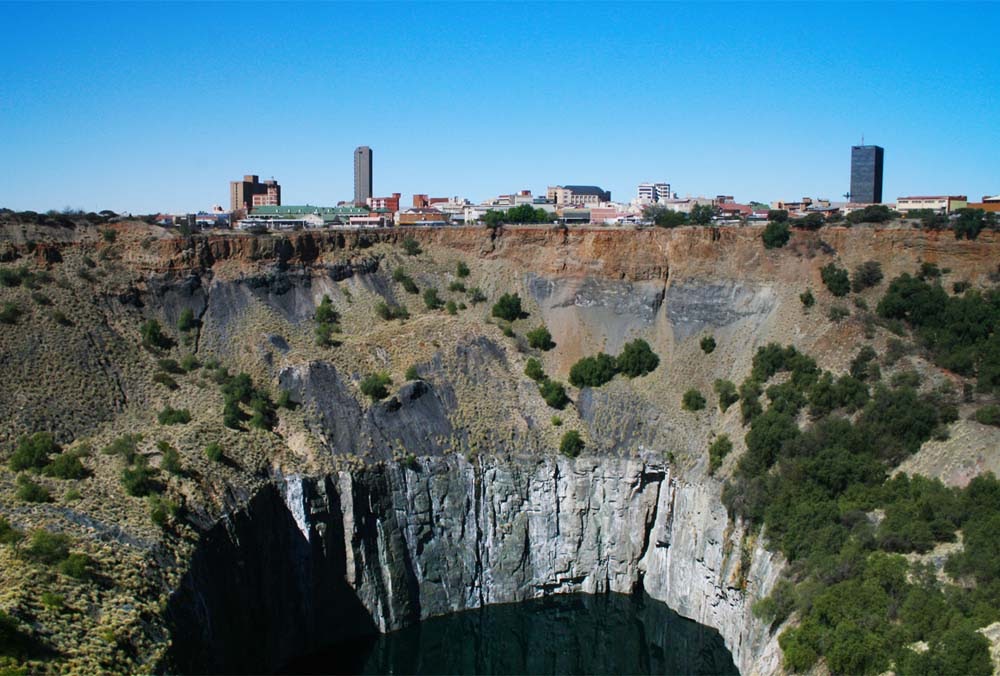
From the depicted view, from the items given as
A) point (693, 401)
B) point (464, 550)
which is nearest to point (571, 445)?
point (693, 401)

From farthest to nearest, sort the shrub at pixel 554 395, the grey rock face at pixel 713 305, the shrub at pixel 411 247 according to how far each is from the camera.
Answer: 1. the shrub at pixel 411 247
2. the grey rock face at pixel 713 305
3. the shrub at pixel 554 395

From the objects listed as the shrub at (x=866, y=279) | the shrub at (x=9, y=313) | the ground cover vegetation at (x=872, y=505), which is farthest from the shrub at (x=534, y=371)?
the shrub at (x=9, y=313)

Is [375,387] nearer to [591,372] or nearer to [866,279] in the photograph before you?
[591,372]

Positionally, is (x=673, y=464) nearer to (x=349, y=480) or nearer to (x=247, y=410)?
(x=349, y=480)

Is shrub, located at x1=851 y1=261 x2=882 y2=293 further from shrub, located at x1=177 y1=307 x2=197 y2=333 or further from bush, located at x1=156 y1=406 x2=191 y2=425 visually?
shrub, located at x1=177 y1=307 x2=197 y2=333

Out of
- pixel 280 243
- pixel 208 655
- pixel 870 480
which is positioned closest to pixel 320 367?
pixel 280 243

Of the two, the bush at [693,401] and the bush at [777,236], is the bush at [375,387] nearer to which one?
the bush at [693,401]
